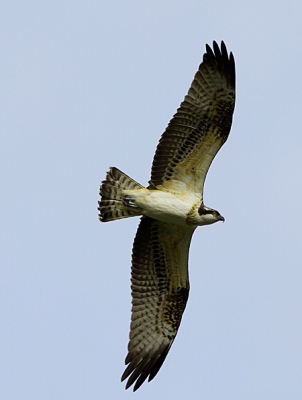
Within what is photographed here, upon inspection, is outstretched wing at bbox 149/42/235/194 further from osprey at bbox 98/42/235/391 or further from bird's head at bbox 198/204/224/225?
bird's head at bbox 198/204/224/225

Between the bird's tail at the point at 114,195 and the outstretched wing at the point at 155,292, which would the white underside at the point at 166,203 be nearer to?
the bird's tail at the point at 114,195

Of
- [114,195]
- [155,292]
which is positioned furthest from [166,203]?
[155,292]

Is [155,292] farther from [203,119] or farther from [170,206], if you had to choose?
[203,119]

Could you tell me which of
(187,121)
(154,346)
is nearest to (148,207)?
(187,121)

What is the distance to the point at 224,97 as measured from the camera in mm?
13109

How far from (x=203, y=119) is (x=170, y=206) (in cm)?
135

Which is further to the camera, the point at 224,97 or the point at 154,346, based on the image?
the point at 154,346

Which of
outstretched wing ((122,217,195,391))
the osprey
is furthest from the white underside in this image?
outstretched wing ((122,217,195,391))

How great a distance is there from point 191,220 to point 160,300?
157 centimetres

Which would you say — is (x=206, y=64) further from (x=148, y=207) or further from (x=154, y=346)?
(x=154, y=346)

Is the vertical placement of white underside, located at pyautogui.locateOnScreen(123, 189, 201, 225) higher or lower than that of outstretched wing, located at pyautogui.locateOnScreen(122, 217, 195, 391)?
higher

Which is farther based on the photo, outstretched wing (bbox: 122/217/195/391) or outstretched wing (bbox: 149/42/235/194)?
outstretched wing (bbox: 122/217/195/391)

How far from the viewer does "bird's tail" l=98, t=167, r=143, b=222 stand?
533 inches

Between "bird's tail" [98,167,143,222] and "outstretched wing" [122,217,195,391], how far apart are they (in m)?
0.41
